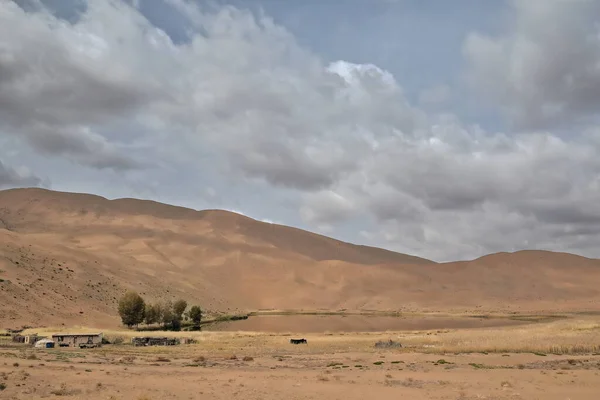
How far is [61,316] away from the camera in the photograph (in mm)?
66812

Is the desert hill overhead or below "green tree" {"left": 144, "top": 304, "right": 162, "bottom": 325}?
overhead

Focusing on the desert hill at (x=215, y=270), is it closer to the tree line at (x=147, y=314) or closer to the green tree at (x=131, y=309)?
the tree line at (x=147, y=314)

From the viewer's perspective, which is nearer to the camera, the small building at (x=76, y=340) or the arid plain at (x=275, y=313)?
the arid plain at (x=275, y=313)

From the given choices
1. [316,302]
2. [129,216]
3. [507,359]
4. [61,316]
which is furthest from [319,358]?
[129,216]

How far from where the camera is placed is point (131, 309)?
213 feet

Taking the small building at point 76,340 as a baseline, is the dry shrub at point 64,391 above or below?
below

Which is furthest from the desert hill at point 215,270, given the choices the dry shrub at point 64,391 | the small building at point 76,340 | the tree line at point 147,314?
the dry shrub at point 64,391

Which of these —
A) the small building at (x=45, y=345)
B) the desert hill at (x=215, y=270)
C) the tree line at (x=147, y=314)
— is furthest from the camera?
the desert hill at (x=215, y=270)

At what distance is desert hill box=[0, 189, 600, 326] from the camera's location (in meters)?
84.8

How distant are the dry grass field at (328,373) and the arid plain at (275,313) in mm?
116

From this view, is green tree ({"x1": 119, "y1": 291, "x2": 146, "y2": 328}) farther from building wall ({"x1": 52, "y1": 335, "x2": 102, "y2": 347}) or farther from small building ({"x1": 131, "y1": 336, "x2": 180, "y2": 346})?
building wall ({"x1": 52, "y1": 335, "x2": 102, "y2": 347})

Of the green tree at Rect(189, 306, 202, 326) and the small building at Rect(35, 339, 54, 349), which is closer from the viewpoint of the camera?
the small building at Rect(35, 339, 54, 349)

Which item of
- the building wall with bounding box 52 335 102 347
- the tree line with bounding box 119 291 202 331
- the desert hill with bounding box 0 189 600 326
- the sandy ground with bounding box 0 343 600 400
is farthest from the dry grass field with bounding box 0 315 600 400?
the desert hill with bounding box 0 189 600 326

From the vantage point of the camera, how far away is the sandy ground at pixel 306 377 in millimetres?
18797
